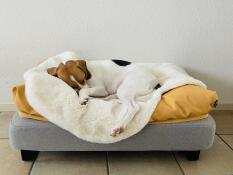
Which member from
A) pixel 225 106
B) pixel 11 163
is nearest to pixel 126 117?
pixel 11 163

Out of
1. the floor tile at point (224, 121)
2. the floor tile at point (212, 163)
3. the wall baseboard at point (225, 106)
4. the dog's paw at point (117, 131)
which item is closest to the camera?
the dog's paw at point (117, 131)

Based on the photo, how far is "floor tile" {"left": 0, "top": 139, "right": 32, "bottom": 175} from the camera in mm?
1566

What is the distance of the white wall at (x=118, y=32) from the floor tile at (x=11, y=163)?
780 mm

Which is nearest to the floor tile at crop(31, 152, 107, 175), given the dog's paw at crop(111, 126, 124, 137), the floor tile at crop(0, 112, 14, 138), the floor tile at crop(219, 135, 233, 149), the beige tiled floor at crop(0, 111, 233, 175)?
the beige tiled floor at crop(0, 111, 233, 175)

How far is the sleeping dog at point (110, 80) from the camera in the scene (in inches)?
67.9

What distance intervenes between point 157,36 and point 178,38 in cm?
18

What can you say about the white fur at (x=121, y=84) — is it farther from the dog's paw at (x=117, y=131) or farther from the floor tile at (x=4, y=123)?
the floor tile at (x=4, y=123)

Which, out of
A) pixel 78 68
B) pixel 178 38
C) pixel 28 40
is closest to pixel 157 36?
pixel 178 38

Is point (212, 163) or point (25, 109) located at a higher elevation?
point (25, 109)

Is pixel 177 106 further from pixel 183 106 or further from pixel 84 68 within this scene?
pixel 84 68

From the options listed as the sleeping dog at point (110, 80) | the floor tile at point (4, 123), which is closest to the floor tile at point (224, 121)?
the sleeping dog at point (110, 80)

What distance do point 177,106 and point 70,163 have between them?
2.35ft

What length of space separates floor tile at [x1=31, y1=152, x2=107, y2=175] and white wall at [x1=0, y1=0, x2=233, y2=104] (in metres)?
0.91

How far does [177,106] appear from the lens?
1582 millimetres
